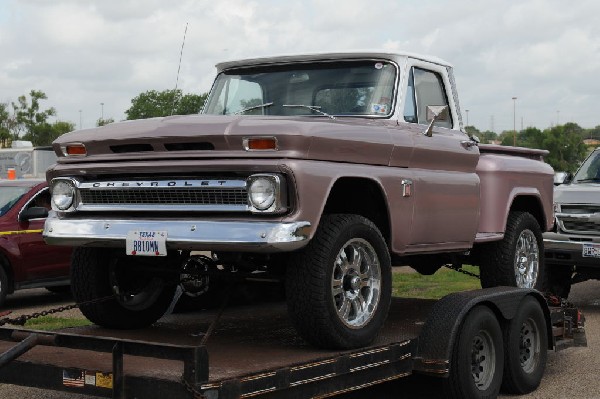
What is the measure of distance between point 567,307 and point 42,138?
55.4 metres

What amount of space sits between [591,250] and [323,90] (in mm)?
5728

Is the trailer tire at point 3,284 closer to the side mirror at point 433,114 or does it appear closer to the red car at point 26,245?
the red car at point 26,245

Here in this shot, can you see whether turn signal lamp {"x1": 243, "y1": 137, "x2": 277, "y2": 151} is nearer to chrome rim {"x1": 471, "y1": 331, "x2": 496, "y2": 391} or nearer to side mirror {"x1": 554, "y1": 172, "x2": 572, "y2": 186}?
chrome rim {"x1": 471, "y1": 331, "x2": 496, "y2": 391}

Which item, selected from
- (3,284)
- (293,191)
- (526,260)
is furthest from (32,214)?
(293,191)

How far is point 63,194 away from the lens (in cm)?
616

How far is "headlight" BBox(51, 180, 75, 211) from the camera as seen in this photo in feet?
20.1

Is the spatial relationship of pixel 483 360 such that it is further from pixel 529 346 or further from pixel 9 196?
pixel 9 196

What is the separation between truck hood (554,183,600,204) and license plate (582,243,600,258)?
24.0 inches

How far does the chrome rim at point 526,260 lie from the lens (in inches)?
329

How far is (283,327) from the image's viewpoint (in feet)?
21.9

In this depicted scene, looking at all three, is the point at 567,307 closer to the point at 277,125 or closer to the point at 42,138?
the point at 277,125


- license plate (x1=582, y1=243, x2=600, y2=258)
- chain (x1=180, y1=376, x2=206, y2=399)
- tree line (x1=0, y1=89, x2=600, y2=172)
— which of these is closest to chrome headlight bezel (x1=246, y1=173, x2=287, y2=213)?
chain (x1=180, y1=376, x2=206, y2=399)

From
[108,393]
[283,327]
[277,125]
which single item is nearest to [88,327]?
[283,327]

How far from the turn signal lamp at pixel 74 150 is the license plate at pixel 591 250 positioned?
7192 mm
